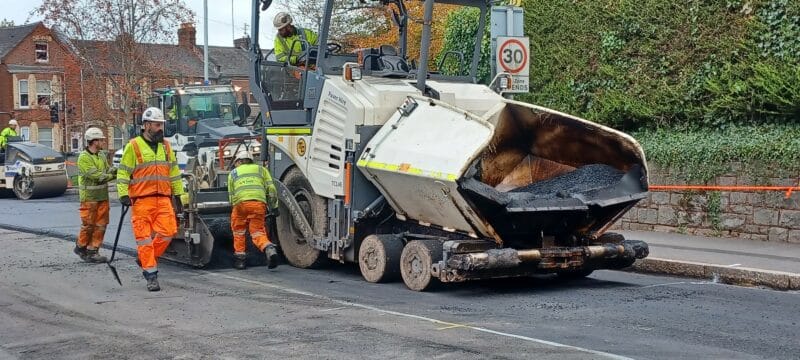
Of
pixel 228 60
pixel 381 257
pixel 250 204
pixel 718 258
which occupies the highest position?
pixel 228 60

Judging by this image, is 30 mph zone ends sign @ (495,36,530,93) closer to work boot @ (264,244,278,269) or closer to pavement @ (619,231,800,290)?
pavement @ (619,231,800,290)

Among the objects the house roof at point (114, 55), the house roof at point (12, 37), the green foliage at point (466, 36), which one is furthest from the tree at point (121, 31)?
the house roof at point (12, 37)

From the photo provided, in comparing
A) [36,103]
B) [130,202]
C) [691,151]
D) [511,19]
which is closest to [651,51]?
[691,151]

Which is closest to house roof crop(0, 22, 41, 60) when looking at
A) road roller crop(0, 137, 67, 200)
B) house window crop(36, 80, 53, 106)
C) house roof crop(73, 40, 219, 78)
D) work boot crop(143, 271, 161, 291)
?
house window crop(36, 80, 53, 106)

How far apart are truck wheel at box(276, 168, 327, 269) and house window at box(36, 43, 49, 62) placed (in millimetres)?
48674

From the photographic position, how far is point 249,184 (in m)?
11.1

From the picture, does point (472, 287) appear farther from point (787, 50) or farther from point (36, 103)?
point (36, 103)

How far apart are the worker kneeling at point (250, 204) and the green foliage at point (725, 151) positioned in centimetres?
583

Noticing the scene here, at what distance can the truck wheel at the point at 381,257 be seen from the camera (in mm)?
9875

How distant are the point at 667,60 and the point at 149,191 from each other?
8.35m

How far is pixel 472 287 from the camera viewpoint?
→ 984 centimetres

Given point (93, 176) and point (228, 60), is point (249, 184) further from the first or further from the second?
point (228, 60)

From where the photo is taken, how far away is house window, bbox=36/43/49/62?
56.4 meters

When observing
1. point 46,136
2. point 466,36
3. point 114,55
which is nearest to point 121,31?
point 114,55
